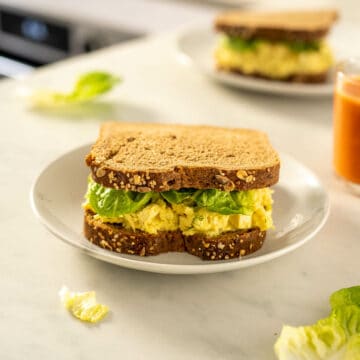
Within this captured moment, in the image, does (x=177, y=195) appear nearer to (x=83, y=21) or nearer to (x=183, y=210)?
(x=183, y=210)

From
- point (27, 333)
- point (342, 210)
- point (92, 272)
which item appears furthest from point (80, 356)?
point (342, 210)

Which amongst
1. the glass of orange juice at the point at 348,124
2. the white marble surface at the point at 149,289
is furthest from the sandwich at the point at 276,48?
the glass of orange juice at the point at 348,124

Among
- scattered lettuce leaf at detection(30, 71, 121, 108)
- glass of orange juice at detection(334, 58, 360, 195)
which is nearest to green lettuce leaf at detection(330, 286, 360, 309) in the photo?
glass of orange juice at detection(334, 58, 360, 195)

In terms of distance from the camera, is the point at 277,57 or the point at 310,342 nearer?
the point at 310,342

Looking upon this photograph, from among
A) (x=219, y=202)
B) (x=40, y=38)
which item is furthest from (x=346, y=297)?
(x=40, y=38)

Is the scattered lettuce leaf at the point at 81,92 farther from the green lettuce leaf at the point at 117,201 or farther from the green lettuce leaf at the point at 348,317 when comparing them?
the green lettuce leaf at the point at 348,317

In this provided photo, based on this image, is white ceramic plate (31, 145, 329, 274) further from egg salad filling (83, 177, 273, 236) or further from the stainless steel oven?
the stainless steel oven
